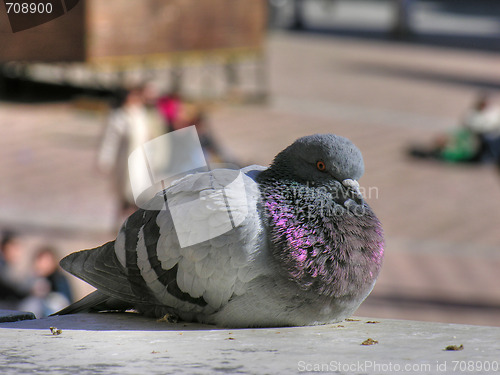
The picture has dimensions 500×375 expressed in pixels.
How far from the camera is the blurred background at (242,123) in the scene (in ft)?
23.2

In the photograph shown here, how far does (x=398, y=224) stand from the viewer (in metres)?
9.52

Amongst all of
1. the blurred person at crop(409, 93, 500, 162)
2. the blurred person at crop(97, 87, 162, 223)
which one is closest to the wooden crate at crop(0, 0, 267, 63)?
the blurred person at crop(97, 87, 162, 223)

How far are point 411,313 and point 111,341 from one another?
4695mm

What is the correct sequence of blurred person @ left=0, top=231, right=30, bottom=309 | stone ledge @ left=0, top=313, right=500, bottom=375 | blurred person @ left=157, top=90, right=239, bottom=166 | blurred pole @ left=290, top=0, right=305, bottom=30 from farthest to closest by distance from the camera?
blurred pole @ left=290, top=0, right=305, bottom=30, blurred person @ left=157, top=90, right=239, bottom=166, blurred person @ left=0, top=231, right=30, bottom=309, stone ledge @ left=0, top=313, right=500, bottom=375

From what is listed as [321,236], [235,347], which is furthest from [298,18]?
[235,347]

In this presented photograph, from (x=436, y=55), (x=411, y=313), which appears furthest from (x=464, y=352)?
(x=436, y=55)

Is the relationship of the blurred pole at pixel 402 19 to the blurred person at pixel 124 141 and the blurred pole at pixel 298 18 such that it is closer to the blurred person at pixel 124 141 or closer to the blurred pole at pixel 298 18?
the blurred pole at pixel 298 18

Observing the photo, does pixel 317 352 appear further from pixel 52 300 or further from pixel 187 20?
pixel 187 20

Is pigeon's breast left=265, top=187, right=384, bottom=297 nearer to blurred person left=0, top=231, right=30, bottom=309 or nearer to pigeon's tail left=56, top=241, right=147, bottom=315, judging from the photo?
pigeon's tail left=56, top=241, right=147, bottom=315

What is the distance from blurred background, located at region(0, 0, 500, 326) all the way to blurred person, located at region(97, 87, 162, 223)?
0.07 feet

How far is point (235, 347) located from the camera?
8.52 feet

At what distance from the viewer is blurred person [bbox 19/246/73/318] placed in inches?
233

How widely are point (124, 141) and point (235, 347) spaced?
5.93 m

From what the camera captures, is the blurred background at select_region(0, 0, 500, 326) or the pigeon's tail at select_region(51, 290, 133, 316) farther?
the blurred background at select_region(0, 0, 500, 326)
